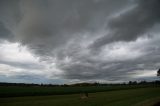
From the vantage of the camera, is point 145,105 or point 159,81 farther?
→ point 159,81

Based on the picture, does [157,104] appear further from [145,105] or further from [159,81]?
[159,81]

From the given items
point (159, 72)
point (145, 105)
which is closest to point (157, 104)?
point (145, 105)

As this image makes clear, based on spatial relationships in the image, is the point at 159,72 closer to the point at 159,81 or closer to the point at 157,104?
the point at 159,81

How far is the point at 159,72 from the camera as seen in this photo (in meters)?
126

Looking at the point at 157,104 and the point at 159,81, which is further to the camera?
the point at 159,81

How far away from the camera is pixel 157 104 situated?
27.5m

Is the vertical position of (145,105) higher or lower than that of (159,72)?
lower

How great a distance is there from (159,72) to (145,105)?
108 metres

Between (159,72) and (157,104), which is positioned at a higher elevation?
(159,72)

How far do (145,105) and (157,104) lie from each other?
270 cm

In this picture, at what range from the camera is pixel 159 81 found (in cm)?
12938

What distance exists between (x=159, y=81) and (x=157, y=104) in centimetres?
10987

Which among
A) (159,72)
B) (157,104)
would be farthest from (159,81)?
(157,104)

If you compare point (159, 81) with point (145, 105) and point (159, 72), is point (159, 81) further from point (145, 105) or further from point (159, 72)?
point (145, 105)
